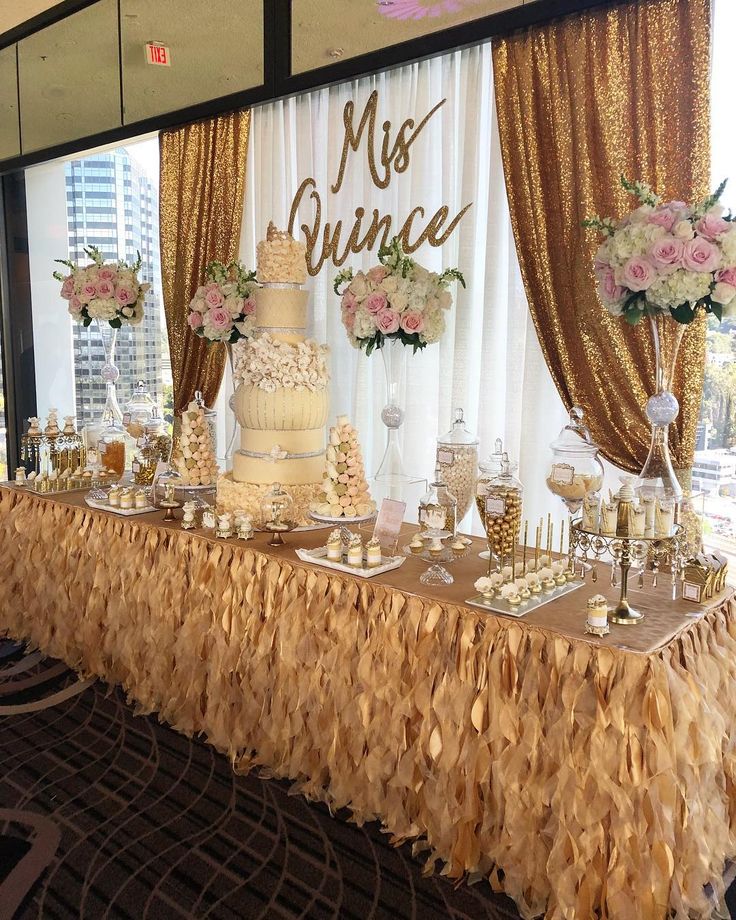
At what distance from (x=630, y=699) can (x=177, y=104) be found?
3.26 metres

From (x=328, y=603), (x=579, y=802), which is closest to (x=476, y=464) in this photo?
(x=328, y=603)

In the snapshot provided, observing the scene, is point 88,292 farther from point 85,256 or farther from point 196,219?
point 85,256

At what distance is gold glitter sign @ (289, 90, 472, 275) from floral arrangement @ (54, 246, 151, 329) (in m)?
0.85

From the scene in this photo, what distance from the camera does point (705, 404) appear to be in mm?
2438

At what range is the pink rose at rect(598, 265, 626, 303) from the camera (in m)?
1.98

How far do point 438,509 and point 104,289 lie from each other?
2205 mm

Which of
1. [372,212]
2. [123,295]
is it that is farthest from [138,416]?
[372,212]

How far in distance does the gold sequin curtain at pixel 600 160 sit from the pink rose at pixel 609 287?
0.38 meters

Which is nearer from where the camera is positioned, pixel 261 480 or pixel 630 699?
pixel 630 699

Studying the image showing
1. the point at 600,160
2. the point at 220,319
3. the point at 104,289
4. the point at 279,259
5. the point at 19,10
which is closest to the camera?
the point at 600,160

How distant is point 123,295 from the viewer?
3553mm

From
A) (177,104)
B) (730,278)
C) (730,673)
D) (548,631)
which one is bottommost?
(730,673)

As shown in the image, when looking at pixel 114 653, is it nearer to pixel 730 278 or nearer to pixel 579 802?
pixel 579 802

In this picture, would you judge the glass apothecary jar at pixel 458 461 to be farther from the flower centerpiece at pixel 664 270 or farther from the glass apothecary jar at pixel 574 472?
the flower centerpiece at pixel 664 270
